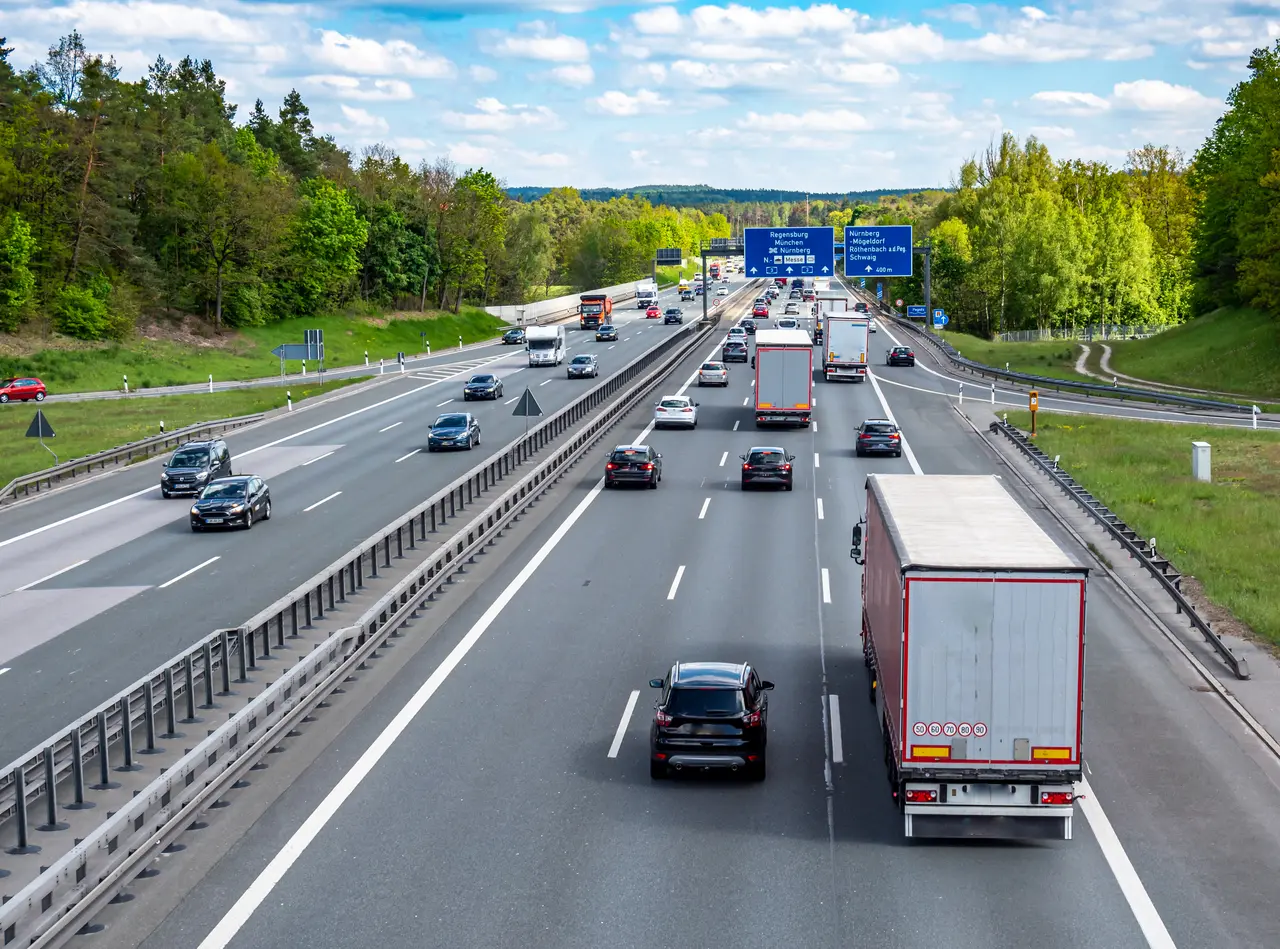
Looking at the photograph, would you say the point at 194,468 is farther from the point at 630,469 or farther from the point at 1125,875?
the point at 1125,875

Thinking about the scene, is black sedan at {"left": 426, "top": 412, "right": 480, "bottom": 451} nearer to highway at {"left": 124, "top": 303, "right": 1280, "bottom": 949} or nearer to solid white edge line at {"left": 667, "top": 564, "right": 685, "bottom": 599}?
solid white edge line at {"left": 667, "top": 564, "right": 685, "bottom": 599}

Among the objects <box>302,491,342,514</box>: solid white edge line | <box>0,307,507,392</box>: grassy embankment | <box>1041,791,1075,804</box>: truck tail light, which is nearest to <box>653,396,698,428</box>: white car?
<box>302,491,342,514</box>: solid white edge line

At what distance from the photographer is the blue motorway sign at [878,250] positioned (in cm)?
8675

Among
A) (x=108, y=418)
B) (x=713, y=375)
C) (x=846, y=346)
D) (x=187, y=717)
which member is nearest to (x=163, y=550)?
(x=187, y=717)

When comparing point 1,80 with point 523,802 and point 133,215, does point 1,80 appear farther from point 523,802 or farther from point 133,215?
point 523,802

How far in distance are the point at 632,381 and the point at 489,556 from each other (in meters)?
41.5

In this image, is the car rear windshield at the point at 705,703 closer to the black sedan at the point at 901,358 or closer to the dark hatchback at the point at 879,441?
the dark hatchback at the point at 879,441

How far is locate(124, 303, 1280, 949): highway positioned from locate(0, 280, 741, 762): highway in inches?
206

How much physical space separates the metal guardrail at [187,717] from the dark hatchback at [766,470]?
11.0 meters

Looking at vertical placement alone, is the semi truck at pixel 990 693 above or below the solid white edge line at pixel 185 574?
above

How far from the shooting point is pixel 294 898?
1519cm

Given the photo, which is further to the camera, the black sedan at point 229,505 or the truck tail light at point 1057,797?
the black sedan at point 229,505

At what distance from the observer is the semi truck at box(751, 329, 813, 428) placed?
60.1 metres

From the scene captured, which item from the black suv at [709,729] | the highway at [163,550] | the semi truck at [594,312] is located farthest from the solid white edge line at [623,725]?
the semi truck at [594,312]
